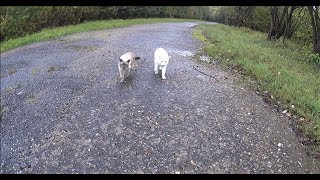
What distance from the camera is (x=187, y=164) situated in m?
6.21

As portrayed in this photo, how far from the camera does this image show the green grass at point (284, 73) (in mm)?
8027

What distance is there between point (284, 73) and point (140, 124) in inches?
200

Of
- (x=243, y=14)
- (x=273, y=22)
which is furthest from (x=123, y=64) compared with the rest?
(x=243, y=14)

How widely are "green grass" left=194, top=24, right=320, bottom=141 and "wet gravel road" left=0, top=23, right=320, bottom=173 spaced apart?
531mm

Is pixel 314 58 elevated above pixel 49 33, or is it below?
above

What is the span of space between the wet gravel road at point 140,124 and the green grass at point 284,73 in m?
0.53

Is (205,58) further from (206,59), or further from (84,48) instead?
(84,48)

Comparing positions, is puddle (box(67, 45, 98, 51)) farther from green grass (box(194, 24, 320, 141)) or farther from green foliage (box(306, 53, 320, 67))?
green foliage (box(306, 53, 320, 67))

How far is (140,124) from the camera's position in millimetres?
7410

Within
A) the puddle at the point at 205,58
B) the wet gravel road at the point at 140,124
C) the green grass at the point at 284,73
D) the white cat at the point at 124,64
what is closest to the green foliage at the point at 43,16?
the wet gravel road at the point at 140,124

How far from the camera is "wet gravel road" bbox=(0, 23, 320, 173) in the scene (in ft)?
20.7

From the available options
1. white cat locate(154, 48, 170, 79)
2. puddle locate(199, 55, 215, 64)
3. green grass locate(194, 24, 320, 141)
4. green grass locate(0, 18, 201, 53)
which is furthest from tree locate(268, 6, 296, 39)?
white cat locate(154, 48, 170, 79)

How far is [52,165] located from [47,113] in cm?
206

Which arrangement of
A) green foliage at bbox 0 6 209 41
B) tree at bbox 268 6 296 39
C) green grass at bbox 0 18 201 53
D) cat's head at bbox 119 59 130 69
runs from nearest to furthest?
1. cat's head at bbox 119 59 130 69
2. green grass at bbox 0 18 201 53
3. tree at bbox 268 6 296 39
4. green foliage at bbox 0 6 209 41
